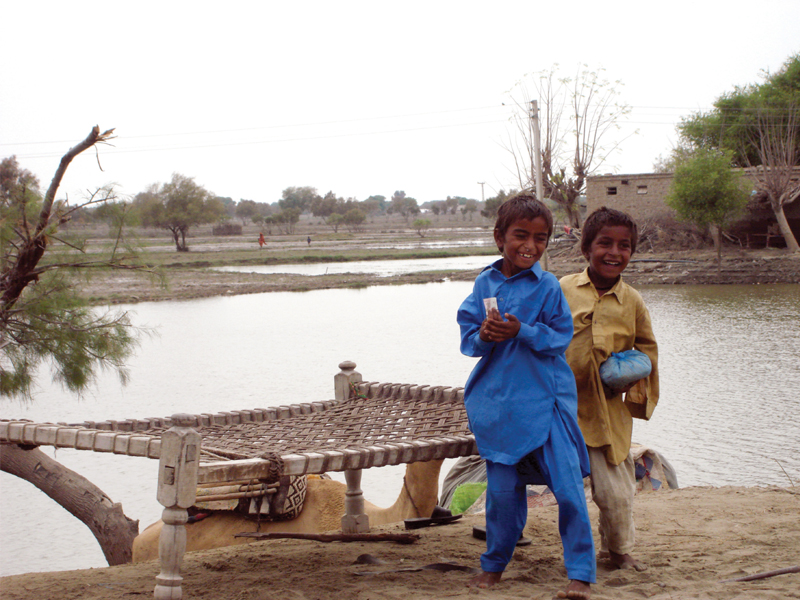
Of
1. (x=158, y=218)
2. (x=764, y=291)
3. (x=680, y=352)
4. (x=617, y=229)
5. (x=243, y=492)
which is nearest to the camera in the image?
(x=617, y=229)

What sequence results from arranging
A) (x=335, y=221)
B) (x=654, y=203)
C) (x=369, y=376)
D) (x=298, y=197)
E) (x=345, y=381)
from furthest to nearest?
1. (x=298, y=197)
2. (x=335, y=221)
3. (x=654, y=203)
4. (x=369, y=376)
5. (x=345, y=381)

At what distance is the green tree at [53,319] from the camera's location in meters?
4.40

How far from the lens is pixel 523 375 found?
259 cm

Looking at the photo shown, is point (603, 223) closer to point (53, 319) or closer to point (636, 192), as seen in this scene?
point (53, 319)

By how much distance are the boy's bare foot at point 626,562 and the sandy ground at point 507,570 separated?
3cm

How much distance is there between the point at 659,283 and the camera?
21656 millimetres

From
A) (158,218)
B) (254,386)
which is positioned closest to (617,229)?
(254,386)

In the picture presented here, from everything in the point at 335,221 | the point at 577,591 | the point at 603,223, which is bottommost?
the point at 577,591

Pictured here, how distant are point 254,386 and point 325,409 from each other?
574 cm

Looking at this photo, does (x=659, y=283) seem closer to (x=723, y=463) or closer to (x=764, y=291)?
(x=764, y=291)

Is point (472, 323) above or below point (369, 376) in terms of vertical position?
above

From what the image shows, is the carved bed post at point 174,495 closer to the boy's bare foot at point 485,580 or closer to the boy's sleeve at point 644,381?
the boy's bare foot at point 485,580

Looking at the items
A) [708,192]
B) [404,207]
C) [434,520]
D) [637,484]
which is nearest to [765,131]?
[708,192]

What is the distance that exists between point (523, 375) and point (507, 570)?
2.85 feet
